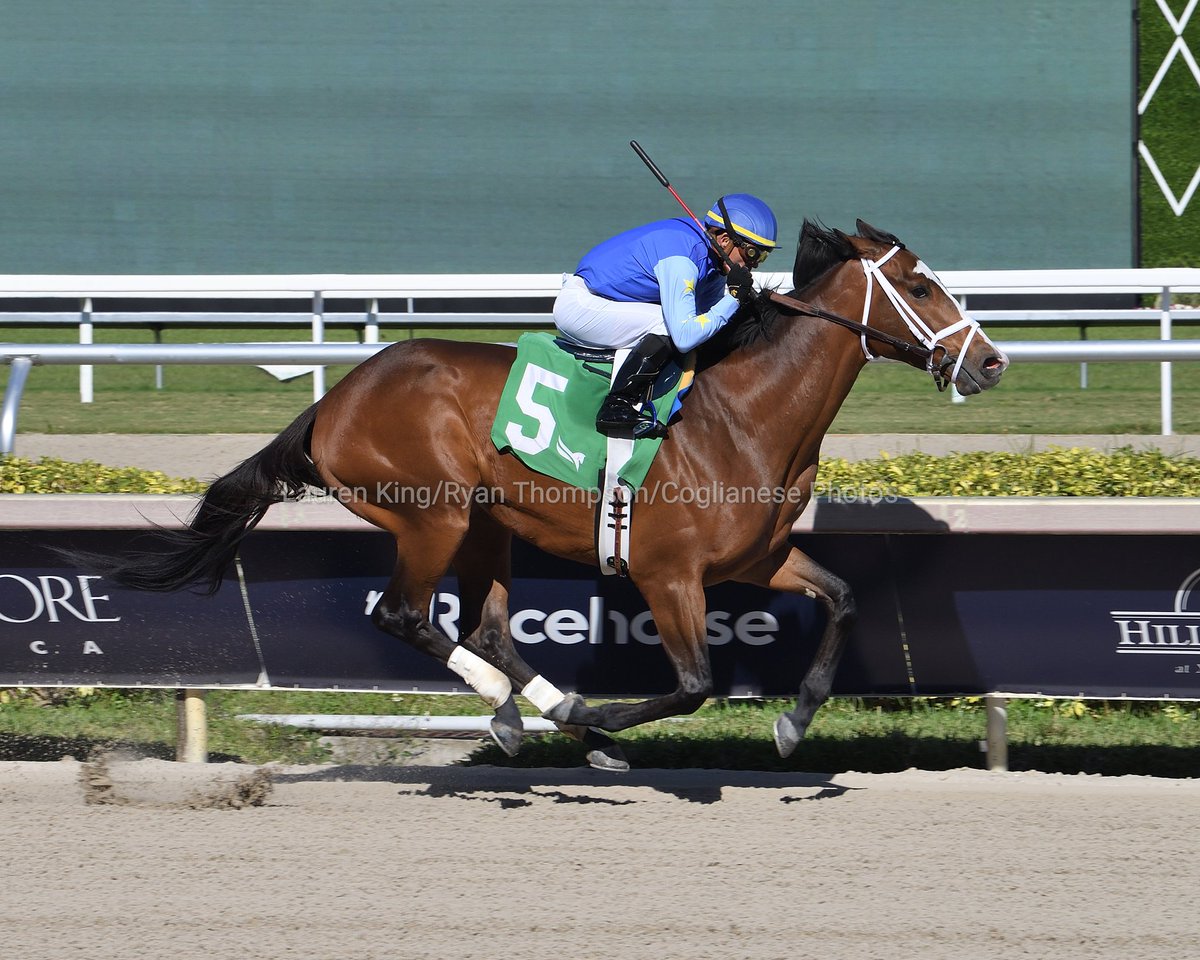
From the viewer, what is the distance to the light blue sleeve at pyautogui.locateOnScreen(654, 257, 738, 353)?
11.9 ft

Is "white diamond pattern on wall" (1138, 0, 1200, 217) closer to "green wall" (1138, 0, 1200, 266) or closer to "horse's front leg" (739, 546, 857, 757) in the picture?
"green wall" (1138, 0, 1200, 266)

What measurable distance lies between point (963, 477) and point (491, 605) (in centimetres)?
159

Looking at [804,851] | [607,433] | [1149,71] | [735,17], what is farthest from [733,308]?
[1149,71]

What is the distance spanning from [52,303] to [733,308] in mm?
10238

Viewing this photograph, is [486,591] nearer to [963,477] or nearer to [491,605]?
[491,605]

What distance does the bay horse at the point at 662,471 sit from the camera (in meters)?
A: 3.74

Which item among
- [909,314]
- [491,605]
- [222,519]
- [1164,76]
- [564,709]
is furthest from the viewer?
[1164,76]

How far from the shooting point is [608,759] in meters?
3.98

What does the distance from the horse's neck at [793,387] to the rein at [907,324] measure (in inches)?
1.3

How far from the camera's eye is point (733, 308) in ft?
12.4

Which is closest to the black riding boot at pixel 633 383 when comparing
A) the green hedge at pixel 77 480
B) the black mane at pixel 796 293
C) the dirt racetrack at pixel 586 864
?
the black mane at pixel 796 293

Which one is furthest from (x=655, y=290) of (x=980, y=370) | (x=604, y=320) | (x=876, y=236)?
(x=980, y=370)

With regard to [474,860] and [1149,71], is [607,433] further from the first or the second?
[1149,71]

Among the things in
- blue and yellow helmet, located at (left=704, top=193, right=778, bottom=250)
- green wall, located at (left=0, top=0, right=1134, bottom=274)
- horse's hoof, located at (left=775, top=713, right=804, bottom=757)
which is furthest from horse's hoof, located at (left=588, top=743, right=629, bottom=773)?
green wall, located at (left=0, top=0, right=1134, bottom=274)
